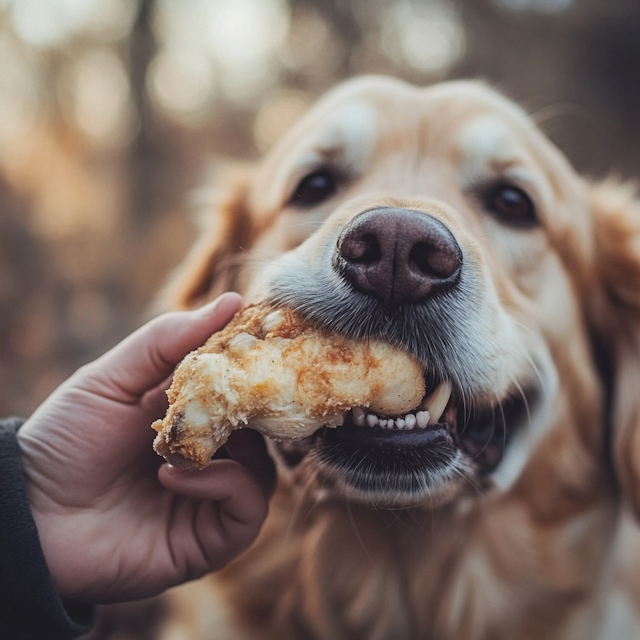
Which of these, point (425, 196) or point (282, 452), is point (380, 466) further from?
point (425, 196)

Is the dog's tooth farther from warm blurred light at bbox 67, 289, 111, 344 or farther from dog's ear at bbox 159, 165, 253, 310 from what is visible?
warm blurred light at bbox 67, 289, 111, 344

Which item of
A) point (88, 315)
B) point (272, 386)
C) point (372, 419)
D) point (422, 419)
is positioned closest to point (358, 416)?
point (372, 419)

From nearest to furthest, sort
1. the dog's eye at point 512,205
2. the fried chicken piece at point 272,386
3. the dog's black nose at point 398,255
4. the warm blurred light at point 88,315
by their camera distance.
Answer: the fried chicken piece at point 272,386
the dog's black nose at point 398,255
the dog's eye at point 512,205
the warm blurred light at point 88,315

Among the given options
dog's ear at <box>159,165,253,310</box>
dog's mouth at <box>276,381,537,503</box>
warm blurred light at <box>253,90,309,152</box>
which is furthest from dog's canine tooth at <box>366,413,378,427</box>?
warm blurred light at <box>253,90,309,152</box>

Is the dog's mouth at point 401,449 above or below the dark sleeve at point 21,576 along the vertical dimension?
above

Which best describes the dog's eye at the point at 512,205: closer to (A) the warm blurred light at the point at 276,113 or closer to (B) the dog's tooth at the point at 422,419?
(B) the dog's tooth at the point at 422,419

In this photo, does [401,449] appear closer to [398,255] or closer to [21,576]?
[398,255]

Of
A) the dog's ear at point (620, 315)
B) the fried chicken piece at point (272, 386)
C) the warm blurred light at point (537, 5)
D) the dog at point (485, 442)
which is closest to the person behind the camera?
the fried chicken piece at point (272, 386)

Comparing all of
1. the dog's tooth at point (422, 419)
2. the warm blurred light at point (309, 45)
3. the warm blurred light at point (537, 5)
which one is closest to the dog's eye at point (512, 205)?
the dog's tooth at point (422, 419)
